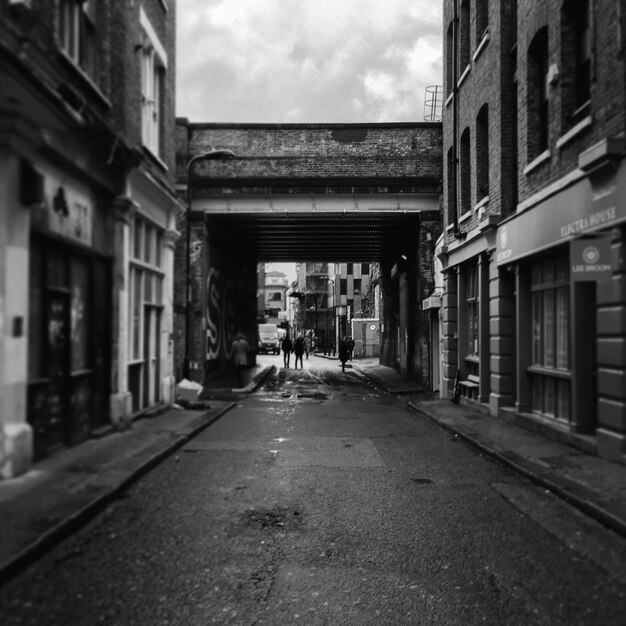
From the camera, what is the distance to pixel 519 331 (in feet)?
41.2

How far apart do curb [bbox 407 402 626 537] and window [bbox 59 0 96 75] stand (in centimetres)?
822

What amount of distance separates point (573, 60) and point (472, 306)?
7.03 m

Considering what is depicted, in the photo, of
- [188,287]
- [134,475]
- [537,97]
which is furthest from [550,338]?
[188,287]

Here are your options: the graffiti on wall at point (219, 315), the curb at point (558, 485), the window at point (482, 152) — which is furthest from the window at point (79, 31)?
the graffiti on wall at point (219, 315)

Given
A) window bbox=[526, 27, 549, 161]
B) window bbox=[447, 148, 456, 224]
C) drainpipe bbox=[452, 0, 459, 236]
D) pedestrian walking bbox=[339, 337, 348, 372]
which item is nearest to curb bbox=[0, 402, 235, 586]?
window bbox=[526, 27, 549, 161]

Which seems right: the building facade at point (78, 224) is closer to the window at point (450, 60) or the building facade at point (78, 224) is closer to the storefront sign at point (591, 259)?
the storefront sign at point (591, 259)

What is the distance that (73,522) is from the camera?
5.84 m

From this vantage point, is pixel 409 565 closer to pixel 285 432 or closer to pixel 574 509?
pixel 574 509

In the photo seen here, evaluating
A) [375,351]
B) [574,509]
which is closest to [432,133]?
[574,509]

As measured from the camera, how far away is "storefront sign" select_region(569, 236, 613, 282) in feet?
28.3

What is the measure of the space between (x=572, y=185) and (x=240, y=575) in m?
7.76

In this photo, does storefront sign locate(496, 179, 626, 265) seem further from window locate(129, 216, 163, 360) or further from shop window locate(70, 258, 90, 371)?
shop window locate(70, 258, 90, 371)

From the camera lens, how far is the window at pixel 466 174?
56.9 feet

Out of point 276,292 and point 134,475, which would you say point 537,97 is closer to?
point 134,475
